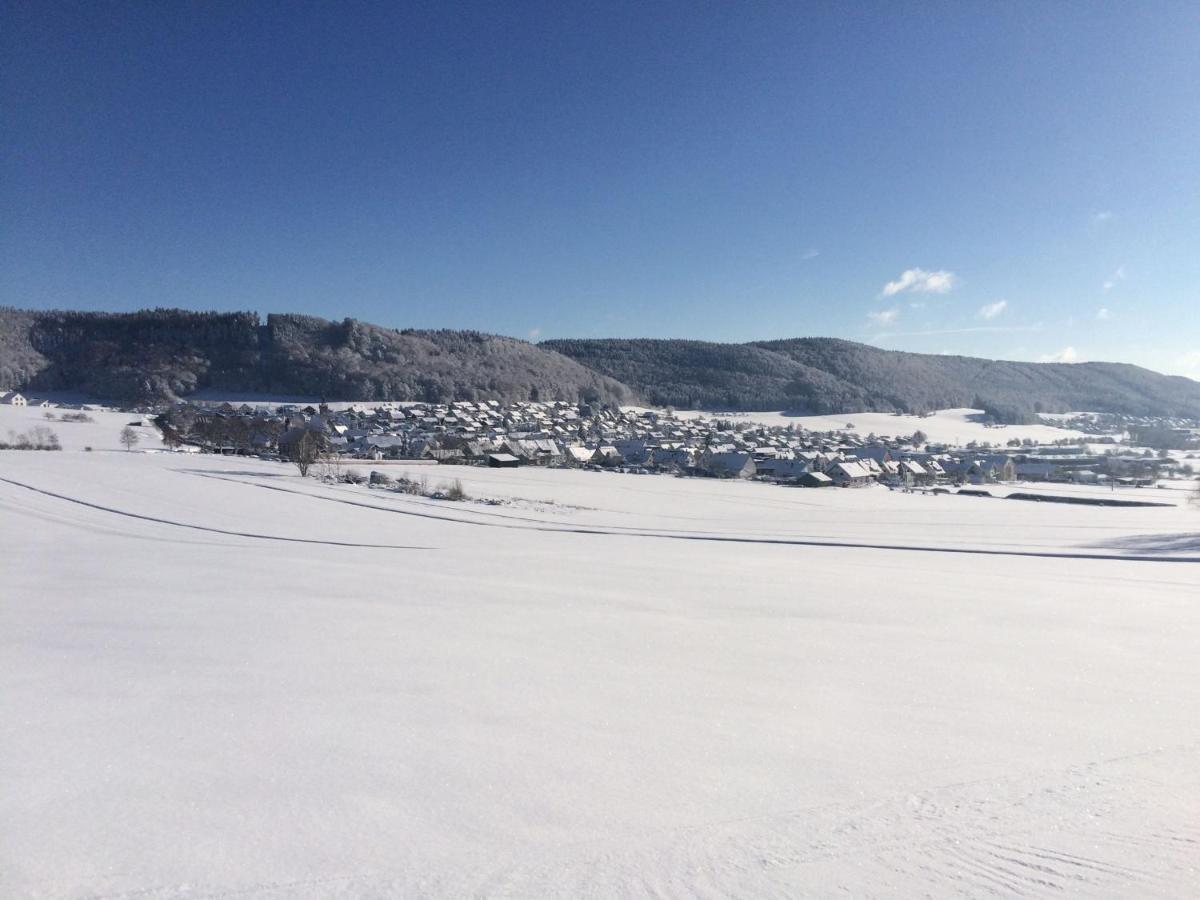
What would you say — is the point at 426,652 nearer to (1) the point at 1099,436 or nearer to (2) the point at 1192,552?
(2) the point at 1192,552

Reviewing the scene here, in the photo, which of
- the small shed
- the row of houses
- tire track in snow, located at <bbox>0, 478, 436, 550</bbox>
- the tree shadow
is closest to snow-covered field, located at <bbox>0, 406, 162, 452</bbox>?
the row of houses

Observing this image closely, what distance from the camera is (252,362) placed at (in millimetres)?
91250

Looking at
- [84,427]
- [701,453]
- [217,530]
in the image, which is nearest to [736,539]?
[217,530]

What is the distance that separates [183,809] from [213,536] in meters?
10.1

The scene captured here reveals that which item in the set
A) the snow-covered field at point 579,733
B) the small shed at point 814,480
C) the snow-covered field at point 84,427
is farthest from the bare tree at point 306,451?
the small shed at point 814,480

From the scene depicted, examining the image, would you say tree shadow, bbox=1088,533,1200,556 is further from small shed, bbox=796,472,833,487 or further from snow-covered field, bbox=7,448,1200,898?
small shed, bbox=796,472,833,487

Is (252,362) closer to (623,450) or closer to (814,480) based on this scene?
(623,450)

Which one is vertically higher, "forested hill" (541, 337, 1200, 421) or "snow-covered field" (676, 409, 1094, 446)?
"forested hill" (541, 337, 1200, 421)

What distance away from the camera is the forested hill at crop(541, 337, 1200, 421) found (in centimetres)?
10419

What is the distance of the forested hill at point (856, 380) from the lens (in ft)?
342

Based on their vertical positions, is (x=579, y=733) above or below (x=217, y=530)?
above

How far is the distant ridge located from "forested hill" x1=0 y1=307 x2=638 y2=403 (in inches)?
9.5

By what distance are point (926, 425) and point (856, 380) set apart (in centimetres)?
3396

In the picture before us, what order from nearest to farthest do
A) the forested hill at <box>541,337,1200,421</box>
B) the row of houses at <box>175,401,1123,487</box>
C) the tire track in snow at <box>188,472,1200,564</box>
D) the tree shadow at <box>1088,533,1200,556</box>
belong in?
the tire track in snow at <box>188,472,1200,564</box>
the tree shadow at <box>1088,533,1200,556</box>
the row of houses at <box>175,401,1123,487</box>
the forested hill at <box>541,337,1200,421</box>
